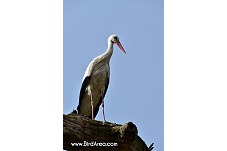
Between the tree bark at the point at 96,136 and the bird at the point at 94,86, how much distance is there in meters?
1.17

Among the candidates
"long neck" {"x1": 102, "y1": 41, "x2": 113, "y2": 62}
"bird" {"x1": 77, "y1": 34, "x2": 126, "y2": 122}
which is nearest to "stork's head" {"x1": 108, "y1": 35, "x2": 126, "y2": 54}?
"long neck" {"x1": 102, "y1": 41, "x2": 113, "y2": 62}

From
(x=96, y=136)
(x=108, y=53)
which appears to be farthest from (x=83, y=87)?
(x=96, y=136)

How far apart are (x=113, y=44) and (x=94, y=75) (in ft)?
2.69

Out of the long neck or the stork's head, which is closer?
the stork's head

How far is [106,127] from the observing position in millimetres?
4695

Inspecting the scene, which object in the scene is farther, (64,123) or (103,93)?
(103,93)

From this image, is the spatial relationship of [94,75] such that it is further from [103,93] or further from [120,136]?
[120,136]

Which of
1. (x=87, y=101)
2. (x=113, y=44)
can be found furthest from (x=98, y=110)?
(x=113, y=44)

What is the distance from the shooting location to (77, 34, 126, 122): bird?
5887 millimetres

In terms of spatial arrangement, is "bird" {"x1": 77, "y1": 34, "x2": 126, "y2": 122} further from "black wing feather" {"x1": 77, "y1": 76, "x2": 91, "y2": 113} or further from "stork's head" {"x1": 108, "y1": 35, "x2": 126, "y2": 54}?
"stork's head" {"x1": 108, "y1": 35, "x2": 126, "y2": 54}

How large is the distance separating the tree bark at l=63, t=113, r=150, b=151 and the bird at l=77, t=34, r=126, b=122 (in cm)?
117

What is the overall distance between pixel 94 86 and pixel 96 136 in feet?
5.10

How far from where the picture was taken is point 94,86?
20.0 ft
